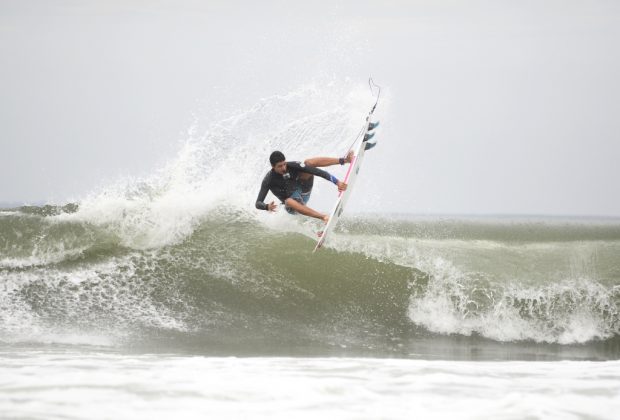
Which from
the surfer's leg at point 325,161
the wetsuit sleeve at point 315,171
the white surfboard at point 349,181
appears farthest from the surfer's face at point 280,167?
the white surfboard at point 349,181

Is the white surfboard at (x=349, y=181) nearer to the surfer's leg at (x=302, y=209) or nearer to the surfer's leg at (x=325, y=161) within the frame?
→ the surfer's leg at (x=325, y=161)

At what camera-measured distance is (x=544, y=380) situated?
591cm

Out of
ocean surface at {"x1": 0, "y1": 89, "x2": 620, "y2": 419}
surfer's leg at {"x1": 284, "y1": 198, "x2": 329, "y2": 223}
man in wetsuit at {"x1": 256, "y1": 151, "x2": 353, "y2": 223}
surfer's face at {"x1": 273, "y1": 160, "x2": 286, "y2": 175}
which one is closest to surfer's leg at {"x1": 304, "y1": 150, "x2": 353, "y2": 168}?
man in wetsuit at {"x1": 256, "y1": 151, "x2": 353, "y2": 223}

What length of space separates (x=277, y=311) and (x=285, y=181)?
1807 millimetres

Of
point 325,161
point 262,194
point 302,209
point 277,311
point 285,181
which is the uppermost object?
point 325,161

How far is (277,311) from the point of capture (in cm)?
902

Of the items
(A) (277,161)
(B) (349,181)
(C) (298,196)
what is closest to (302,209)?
(C) (298,196)

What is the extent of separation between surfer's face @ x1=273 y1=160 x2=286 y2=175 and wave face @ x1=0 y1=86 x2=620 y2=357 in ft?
6.30

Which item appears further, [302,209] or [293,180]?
[293,180]

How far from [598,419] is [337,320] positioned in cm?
437

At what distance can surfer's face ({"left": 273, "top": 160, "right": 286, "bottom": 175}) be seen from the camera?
841 centimetres

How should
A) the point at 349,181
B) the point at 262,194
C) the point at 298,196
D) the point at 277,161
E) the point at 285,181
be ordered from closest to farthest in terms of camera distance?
the point at 277,161
the point at 262,194
the point at 285,181
the point at 298,196
the point at 349,181

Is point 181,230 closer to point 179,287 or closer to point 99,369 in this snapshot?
point 179,287

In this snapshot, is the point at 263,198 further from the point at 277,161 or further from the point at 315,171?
the point at 315,171
